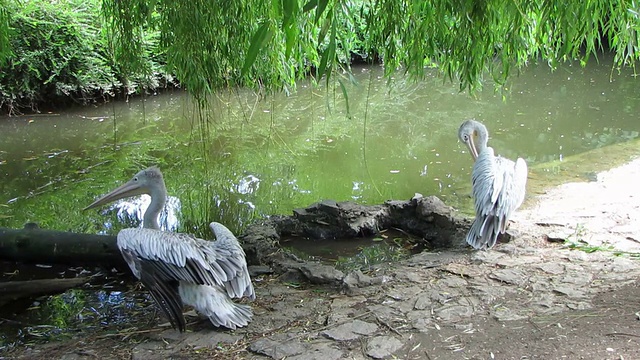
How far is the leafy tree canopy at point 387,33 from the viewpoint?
363 centimetres

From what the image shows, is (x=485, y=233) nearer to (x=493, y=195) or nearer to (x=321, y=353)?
(x=493, y=195)

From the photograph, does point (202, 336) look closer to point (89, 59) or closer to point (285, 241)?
point (285, 241)

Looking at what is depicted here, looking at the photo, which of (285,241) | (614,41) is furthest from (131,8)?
(614,41)

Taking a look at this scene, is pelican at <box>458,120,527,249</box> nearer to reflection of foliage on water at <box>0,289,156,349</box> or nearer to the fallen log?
the fallen log

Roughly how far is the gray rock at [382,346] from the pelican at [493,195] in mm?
1663

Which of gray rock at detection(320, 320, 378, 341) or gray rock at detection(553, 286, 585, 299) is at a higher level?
gray rock at detection(553, 286, 585, 299)

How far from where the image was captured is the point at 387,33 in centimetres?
431

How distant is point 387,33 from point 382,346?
2212 mm

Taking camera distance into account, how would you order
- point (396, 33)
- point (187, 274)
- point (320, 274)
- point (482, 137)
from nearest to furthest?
point (187, 274), point (320, 274), point (396, 33), point (482, 137)

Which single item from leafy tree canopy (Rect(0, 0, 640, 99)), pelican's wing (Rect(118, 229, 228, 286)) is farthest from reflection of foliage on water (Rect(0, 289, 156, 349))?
leafy tree canopy (Rect(0, 0, 640, 99))

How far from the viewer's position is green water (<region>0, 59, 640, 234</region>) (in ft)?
24.0

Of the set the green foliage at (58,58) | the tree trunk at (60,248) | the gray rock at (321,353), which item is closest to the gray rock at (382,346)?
the gray rock at (321,353)

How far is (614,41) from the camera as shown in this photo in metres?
4.45

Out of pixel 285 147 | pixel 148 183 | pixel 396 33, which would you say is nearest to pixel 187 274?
pixel 148 183
